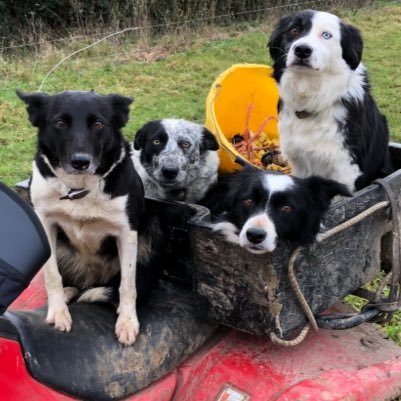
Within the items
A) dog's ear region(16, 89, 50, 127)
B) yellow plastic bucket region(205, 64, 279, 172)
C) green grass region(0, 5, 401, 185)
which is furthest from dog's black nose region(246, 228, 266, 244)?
green grass region(0, 5, 401, 185)

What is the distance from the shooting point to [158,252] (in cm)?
254

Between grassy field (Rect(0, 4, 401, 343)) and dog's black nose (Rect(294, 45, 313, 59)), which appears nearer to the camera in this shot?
dog's black nose (Rect(294, 45, 313, 59))

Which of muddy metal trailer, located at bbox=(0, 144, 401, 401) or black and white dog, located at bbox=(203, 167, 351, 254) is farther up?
black and white dog, located at bbox=(203, 167, 351, 254)

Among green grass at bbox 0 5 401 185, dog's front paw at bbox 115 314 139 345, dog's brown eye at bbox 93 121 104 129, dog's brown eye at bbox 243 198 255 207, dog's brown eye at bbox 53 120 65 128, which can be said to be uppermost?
dog's brown eye at bbox 53 120 65 128

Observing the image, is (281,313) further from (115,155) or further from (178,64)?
(178,64)

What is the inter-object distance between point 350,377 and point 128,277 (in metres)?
0.88

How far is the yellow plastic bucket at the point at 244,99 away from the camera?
3957 mm

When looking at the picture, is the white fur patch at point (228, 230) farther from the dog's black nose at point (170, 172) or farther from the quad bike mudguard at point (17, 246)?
the dog's black nose at point (170, 172)

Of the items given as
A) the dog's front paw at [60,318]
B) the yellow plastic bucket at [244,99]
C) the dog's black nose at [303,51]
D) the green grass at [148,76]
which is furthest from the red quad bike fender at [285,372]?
the green grass at [148,76]

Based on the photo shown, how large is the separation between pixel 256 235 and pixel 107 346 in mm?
662

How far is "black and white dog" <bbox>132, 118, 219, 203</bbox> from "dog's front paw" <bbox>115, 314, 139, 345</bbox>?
1.15 metres

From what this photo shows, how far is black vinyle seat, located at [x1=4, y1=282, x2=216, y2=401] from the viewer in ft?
6.38

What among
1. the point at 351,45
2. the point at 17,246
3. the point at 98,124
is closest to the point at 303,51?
the point at 351,45

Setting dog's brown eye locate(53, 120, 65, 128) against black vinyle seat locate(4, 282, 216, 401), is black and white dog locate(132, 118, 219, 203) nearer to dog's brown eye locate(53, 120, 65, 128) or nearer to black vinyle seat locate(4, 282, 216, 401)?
black vinyle seat locate(4, 282, 216, 401)
